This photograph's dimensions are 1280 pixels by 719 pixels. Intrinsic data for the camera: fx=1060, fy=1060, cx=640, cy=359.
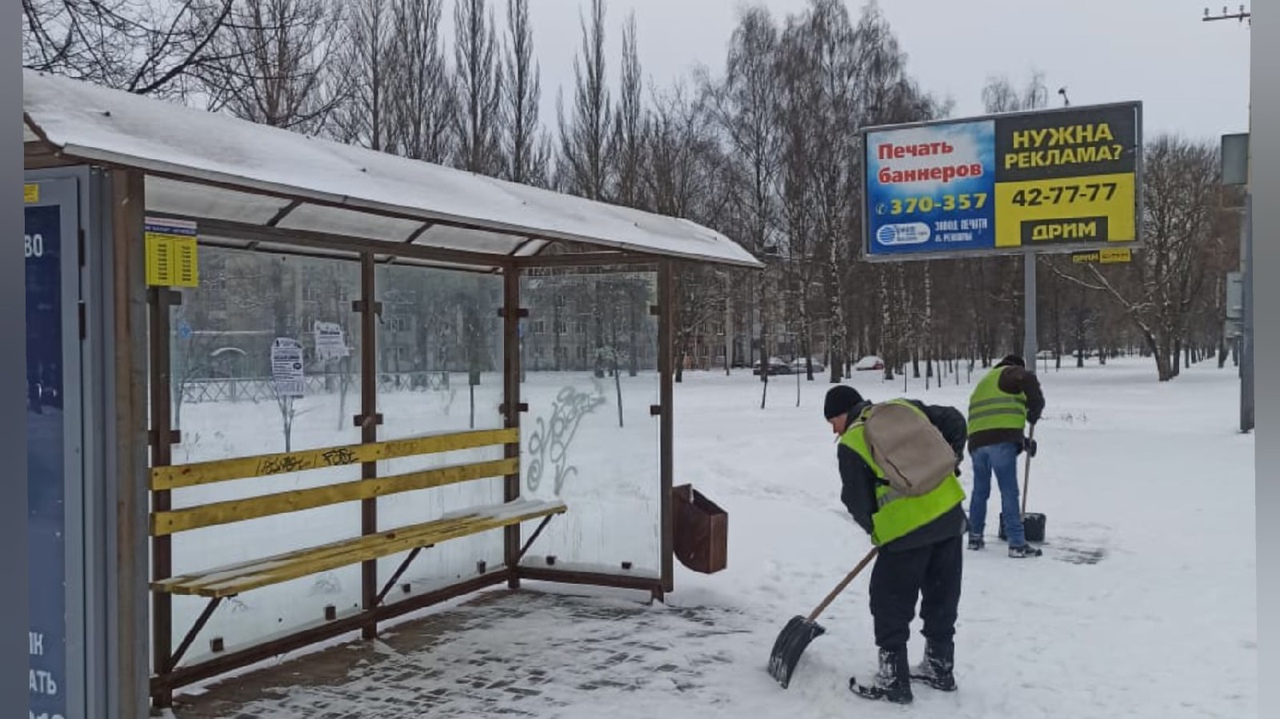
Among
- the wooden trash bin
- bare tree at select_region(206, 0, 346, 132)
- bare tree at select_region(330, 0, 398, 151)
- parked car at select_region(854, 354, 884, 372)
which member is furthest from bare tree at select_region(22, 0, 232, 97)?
parked car at select_region(854, 354, 884, 372)

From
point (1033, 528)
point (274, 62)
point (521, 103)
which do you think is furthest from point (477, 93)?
point (1033, 528)

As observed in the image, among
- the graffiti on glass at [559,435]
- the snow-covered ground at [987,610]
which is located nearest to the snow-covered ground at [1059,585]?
the snow-covered ground at [987,610]

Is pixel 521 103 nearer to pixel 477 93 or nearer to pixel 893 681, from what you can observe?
pixel 477 93

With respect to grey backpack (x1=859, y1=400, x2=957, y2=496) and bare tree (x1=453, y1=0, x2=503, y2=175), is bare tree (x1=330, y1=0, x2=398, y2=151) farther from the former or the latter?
grey backpack (x1=859, y1=400, x2=957, y2=496)

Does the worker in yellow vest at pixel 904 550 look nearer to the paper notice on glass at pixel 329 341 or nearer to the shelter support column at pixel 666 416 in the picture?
the shelter support column at pixel 666 416

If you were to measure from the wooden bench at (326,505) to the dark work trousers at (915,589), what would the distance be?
7.87 feet

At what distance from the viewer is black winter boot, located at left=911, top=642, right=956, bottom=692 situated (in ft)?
17.0

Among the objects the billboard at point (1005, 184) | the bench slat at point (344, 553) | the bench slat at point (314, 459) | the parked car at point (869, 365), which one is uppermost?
the billboard at point (1005, 184)

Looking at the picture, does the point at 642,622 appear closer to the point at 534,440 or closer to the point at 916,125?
the point at 534,440

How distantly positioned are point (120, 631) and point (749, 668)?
9.96 ft

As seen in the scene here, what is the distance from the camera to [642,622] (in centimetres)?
639

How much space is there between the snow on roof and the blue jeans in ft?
8.94

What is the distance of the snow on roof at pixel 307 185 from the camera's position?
3330mm

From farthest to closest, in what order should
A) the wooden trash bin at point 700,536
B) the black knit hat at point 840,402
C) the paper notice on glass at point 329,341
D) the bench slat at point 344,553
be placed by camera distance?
1. the wooden trash bin at point 700,536
2. the paper notice on glass at point 329,341
3. the black knit hat at point 840,402
4. the bench slat at point 344,553
